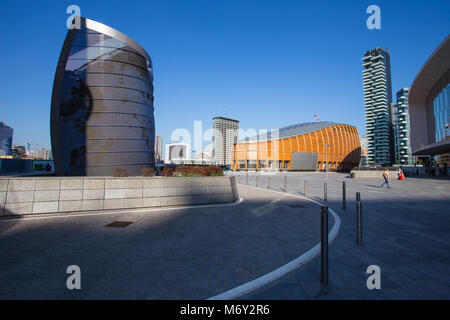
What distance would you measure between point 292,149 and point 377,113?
112 m

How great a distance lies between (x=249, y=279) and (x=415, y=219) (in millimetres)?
7557

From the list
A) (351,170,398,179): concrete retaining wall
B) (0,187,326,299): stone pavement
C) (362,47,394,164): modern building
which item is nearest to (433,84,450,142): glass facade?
(351,170,398,179): concrete retaining wall

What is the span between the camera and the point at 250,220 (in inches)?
305

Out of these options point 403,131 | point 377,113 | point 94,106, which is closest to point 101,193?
point 94,106

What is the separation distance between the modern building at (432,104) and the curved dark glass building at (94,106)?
40.5 m

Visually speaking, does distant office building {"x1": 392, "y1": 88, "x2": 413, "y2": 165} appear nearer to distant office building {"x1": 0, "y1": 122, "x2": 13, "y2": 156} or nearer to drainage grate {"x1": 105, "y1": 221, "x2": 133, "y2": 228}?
drainage grate {"x1": 105, "y1": 221, "x2": 133, "y2": 228}

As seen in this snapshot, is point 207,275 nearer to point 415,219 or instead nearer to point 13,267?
point 13,267

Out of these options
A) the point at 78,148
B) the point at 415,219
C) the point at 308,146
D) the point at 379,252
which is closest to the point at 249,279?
the point at 379,252

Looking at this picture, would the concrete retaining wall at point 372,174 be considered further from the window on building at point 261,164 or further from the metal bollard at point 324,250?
the window on building at point 261,164

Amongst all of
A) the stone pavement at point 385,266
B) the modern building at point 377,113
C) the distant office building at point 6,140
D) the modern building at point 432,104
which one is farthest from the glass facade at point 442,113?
the distant office building at point 6,140

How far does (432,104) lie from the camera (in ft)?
152

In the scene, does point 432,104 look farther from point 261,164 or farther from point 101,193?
point 101,193

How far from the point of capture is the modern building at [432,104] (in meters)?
35.2
